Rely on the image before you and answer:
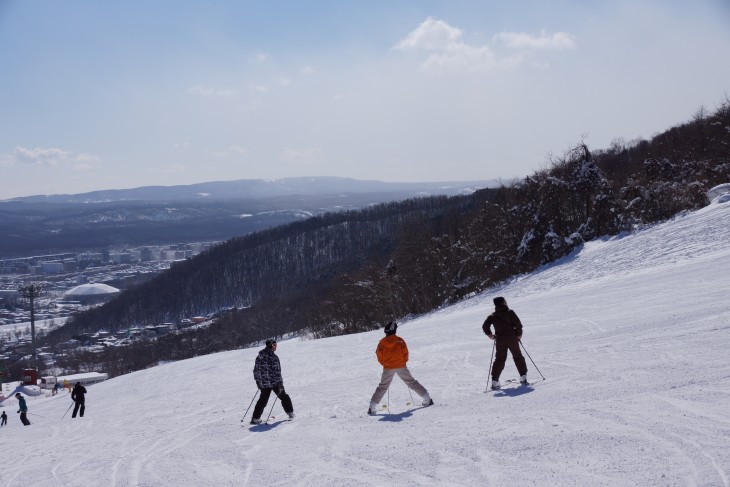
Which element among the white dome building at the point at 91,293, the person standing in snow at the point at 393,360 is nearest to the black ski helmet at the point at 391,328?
the person standing in snow at the point at 393,360

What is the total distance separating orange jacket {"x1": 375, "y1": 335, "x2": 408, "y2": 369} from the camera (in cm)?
986

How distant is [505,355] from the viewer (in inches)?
405

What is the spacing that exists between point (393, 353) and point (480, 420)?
6.68 feet

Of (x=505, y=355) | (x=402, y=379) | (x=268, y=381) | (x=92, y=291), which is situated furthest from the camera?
(x=92, y=291)

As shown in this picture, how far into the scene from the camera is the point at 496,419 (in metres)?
8.20

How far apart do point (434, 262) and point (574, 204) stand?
11965 millimetres

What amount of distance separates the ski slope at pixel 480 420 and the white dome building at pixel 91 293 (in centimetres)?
18372

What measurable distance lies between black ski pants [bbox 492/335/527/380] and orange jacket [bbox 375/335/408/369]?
5.39ft

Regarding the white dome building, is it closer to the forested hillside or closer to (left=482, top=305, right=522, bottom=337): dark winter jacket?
the forested hillside

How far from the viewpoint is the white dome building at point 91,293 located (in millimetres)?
187250

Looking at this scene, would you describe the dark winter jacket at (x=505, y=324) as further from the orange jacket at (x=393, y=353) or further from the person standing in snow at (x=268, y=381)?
the person standing in snow at (x=268, y=381)

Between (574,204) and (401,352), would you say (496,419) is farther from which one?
(574,204)

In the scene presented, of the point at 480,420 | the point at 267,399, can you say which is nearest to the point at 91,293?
the point at 267,399

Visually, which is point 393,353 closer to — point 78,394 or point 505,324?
point 505,324
